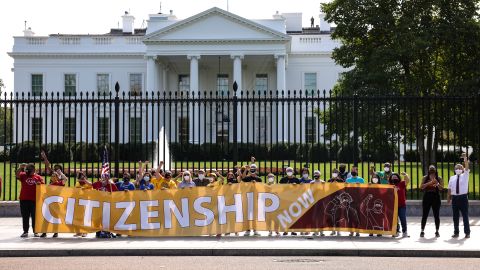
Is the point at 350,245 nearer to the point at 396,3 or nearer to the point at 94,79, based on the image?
the point at 396,3

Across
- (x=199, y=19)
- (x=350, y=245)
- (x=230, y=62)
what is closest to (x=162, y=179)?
(x=350, y=245)

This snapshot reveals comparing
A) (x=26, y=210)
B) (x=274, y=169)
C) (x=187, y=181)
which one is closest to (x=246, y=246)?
(x=187, y=181)

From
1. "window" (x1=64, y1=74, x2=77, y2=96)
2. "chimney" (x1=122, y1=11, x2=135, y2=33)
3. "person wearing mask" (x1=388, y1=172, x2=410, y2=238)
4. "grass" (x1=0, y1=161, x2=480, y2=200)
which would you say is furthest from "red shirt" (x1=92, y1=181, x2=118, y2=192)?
"chimney" (x1=122, y1=11, x2=135, y2=33)

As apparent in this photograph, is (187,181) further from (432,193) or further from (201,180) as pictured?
(432,193)

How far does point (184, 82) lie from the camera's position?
64375 mm

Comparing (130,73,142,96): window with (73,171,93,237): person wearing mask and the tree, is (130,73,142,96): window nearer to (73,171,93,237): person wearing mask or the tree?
the tree

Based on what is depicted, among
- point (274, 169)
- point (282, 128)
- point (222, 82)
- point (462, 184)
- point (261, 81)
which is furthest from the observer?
point (261, 81)

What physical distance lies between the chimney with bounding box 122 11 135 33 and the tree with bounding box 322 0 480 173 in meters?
46.6

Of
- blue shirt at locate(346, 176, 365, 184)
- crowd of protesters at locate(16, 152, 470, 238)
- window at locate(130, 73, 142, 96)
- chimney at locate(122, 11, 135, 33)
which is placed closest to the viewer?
crowd of protesters at locate(16, 152, 470, 238)

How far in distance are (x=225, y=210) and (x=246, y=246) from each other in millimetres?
1918

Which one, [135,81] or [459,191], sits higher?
[135,81]

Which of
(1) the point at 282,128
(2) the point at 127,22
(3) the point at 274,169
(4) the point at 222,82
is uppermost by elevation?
(2) the point at 127,22

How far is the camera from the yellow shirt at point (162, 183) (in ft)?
55.2

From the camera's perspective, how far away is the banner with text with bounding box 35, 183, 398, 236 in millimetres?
15734
